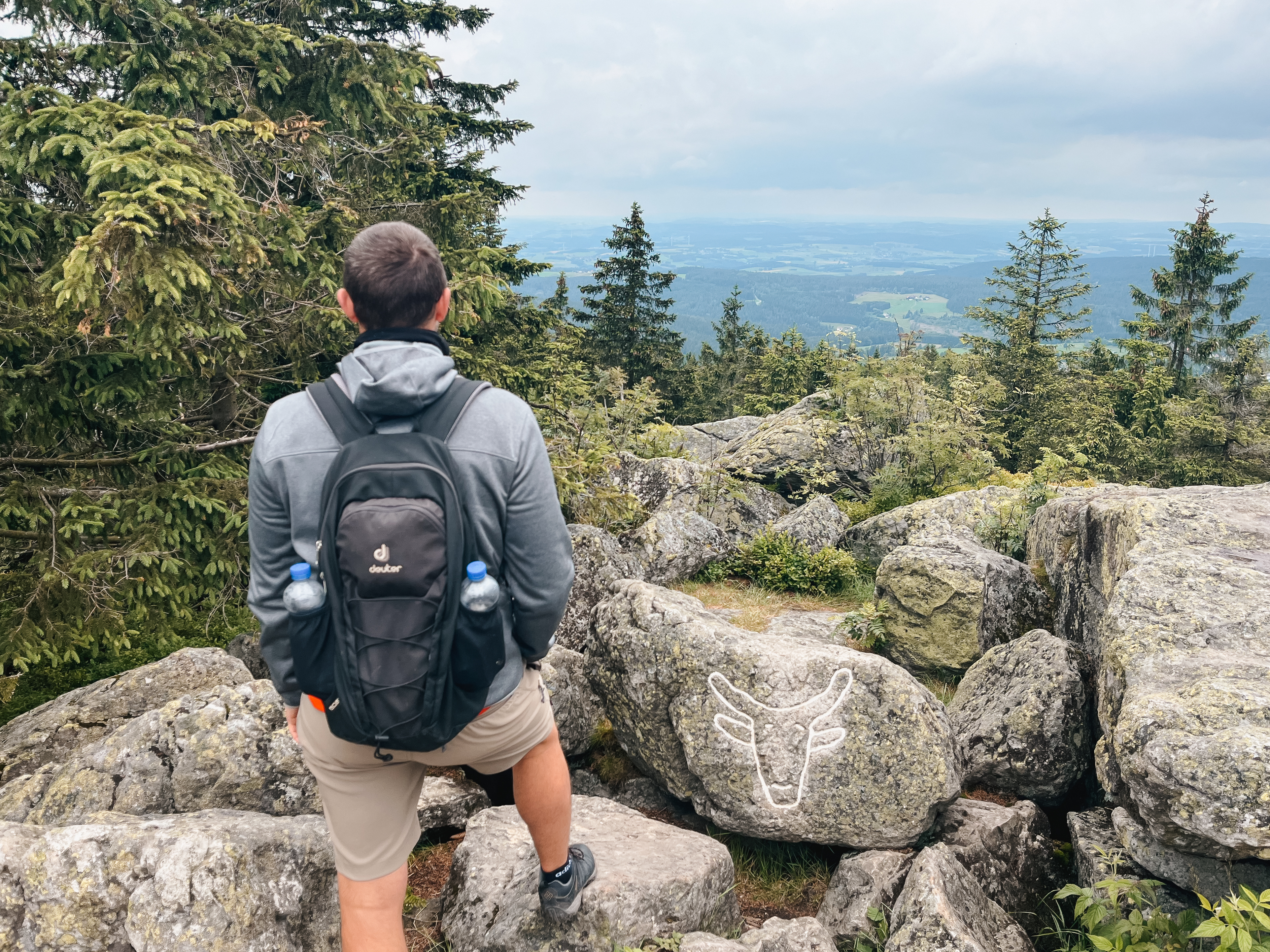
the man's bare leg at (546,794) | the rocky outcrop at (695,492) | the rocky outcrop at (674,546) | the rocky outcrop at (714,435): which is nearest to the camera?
the man's bare leg at (546,794)

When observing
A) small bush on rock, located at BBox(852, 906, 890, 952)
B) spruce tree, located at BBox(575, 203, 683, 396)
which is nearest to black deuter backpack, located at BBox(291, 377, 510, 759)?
small bush on rock, located at BBox(852, 906, 890, 952)

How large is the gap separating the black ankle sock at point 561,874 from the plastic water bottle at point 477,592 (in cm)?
175

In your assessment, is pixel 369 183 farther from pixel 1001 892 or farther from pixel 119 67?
pixel 1001 892

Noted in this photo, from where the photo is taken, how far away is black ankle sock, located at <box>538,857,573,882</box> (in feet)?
11.1

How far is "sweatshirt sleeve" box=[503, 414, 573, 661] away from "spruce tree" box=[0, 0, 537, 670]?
4.21 meters

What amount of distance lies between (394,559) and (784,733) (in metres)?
3.37

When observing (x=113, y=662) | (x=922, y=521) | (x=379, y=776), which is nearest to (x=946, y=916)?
(x=379, y=776)

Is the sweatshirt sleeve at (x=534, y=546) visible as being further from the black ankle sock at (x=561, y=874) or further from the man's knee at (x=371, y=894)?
the black ankle sock at (x=561, y=874)

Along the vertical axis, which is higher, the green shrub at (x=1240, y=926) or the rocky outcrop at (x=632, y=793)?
the green shrub at (x=1240, y=926)

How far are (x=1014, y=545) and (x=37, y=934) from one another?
10110 mm

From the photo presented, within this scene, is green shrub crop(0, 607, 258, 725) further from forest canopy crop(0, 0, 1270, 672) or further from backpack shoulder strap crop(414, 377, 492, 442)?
backpack shoulder strap crop(414, 377, 492, 442)

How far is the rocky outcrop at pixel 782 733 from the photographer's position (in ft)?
15.0

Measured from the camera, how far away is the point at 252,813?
4.06 meters

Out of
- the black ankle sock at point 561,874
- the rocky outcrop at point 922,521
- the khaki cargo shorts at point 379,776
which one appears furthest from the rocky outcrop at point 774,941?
the rocky outcrop at point 922,521
